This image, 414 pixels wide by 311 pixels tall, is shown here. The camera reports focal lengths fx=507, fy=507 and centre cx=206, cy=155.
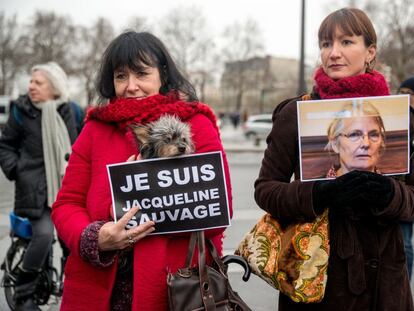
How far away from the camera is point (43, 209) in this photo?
3617 millimetres

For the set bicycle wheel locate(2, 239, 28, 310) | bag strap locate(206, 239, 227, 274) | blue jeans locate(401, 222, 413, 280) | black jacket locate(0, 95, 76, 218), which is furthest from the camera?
bicycle wheel locate(2, 239, 28, 310)

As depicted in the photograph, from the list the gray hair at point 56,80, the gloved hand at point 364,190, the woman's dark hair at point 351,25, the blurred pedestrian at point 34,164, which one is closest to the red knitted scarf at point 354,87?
the woman's dark hair at point 351,25

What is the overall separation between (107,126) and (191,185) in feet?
1.26

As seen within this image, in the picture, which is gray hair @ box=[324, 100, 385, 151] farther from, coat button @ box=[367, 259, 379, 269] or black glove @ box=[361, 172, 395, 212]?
coat button @ box=[367, 259, 379, 269]

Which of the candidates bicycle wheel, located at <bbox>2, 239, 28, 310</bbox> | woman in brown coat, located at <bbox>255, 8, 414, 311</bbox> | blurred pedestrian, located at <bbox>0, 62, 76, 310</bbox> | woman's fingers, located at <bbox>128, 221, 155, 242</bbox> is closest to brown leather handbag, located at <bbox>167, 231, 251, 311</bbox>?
woman's fingers, located at <bbox>128, 221, 155, 242</bbox>

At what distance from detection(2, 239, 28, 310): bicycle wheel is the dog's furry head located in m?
2.51

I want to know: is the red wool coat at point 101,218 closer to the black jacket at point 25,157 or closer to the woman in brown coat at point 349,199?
the woman in brown coat at point 349,199

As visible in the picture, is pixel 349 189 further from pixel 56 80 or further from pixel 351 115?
pixel 56 80

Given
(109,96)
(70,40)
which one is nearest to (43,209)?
(109,96)

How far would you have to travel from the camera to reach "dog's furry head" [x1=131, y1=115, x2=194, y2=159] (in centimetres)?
165

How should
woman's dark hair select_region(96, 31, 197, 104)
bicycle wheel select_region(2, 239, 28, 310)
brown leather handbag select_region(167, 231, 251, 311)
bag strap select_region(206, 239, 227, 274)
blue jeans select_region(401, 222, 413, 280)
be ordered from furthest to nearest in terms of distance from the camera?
bicycle wheel select_region(2, 239, 28, 310)
blue jeans select_region(401, 222, 413, 280)
woman's dark hair select_region(96, 31, 197, 104)
bag strap select_region(206, 239, 227, 274)
brown leather handbag select_region(167, 231, 251, 311)

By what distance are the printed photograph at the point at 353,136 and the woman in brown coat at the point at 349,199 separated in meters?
0.03

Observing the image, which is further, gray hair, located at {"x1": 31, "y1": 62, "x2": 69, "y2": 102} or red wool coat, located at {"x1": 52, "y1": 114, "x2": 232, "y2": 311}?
gray hair, located at {"x1": 31, "y1": 62, "x2": 69, "y2": 102}

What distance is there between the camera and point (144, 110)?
5.68ft
